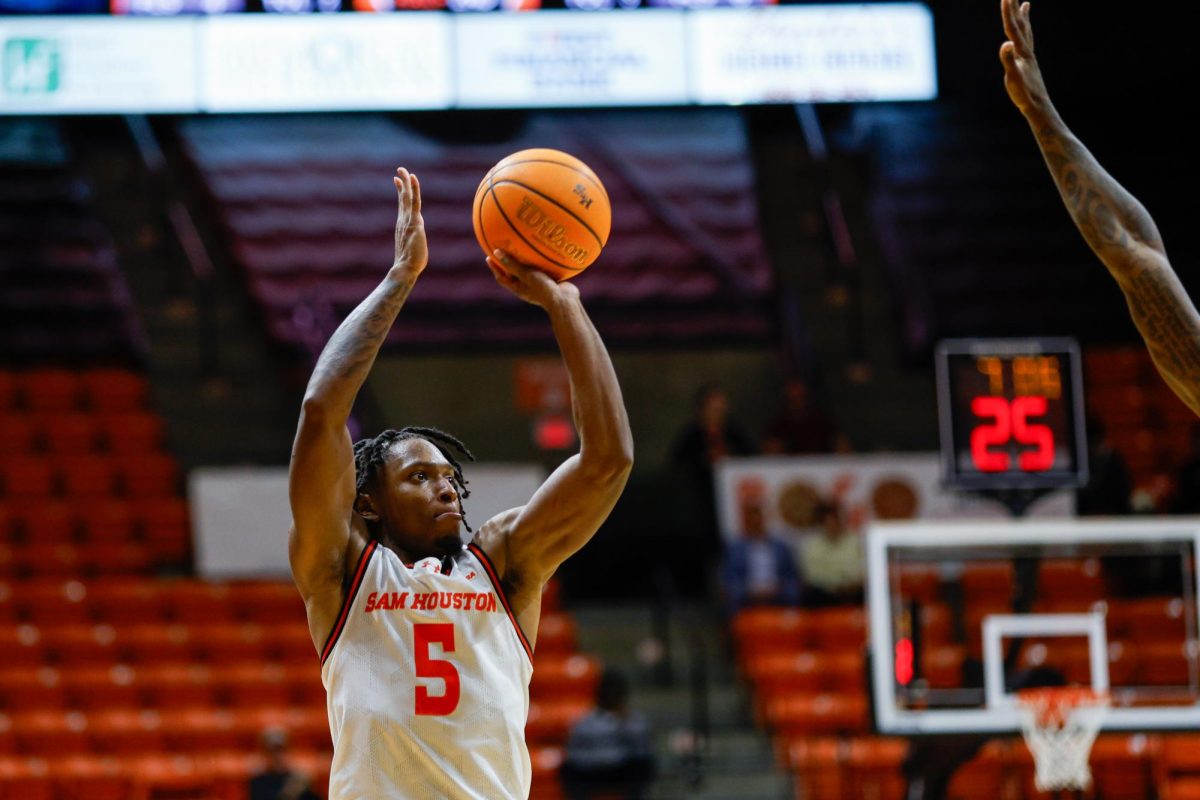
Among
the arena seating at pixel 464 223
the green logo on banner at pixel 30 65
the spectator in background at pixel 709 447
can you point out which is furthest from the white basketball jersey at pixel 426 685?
the green logo on banner at pixel 30 65

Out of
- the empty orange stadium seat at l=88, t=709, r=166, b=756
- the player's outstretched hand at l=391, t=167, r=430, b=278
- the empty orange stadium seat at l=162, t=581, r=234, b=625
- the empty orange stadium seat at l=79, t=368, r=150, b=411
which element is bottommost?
the empty orange stadium seat at l=88, t=709, r=166, b=756

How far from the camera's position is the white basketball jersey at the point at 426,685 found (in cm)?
354

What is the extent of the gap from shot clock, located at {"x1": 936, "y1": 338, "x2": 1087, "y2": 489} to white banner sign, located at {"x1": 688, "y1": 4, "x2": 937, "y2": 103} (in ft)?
19.5

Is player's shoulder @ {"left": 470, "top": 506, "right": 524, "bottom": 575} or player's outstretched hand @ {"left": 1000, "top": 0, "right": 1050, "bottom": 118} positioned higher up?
player's outstretched hand @ {"left": 1000, "top": 0, "right": 1050, "bottom": 118}

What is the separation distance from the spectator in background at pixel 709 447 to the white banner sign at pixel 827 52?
2.94 meters

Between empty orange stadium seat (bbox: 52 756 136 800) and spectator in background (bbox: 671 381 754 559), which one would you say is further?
spectator in background (bbox: 671 381 754 559)

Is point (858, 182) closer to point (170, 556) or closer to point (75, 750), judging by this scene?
point (170, 556)

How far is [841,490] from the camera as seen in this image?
11.3 m

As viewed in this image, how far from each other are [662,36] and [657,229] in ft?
8.08

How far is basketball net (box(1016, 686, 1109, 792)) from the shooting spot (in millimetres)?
7680

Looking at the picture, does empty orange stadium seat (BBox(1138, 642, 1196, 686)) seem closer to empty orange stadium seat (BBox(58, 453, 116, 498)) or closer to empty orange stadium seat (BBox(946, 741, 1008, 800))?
empty orange stadium seat (BBox(946, 741, 1008, 800))

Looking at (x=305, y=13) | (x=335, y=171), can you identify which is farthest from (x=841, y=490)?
(x=335, y=171)

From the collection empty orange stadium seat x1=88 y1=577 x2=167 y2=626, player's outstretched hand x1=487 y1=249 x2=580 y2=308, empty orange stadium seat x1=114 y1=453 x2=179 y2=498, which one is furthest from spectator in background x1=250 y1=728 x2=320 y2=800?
player's outstretched hand x1=487 y1=249 x2=580 y2=308

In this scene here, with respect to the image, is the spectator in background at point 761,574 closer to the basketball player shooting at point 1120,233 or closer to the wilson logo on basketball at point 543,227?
the wilson logo on basketball at point 543,227
